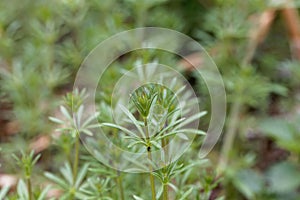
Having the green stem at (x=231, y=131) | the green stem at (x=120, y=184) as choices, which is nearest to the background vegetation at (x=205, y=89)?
the green stem at (x=231, y=131)

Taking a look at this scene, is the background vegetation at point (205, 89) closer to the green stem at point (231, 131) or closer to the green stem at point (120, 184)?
the green stem at point (231, 131)

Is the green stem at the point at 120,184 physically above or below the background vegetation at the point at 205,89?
below

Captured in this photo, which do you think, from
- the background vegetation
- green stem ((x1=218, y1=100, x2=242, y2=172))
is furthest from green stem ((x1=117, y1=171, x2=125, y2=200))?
green stem ((x1=218, y1=100, x2=242, y2=172))

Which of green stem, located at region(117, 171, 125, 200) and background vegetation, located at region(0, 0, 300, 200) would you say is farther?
background vegetation, located at region(0, 0, 300, 200)

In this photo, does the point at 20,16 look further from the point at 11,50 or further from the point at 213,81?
the point at 213,81

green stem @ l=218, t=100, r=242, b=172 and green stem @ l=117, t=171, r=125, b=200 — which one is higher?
green stem @ l=218, t=100, r=242, b=172

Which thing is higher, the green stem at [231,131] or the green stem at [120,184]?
the green stem at [231,131]

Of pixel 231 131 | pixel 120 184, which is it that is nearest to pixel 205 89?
pixel 231 131

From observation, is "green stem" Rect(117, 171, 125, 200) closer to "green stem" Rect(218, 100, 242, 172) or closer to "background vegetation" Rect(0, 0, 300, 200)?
"background vegetation" Rect(0, 0, 300, 200)

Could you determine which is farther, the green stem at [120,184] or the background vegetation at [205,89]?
the background vegetation at [205,89]

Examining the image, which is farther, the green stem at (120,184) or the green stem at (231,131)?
the green stem at (231,131)

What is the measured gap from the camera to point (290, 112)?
1.57 metres

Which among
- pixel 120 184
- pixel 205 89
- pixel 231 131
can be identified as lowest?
pixel 120 184

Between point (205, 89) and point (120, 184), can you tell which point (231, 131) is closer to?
point (205, 89)
